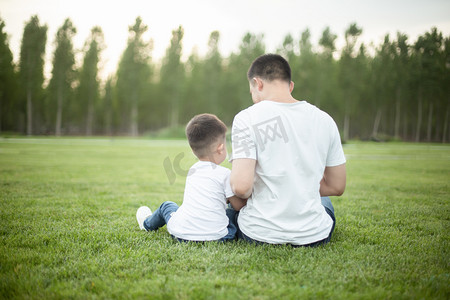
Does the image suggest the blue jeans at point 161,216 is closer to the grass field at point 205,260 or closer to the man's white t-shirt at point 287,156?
the grass field at point 205,260

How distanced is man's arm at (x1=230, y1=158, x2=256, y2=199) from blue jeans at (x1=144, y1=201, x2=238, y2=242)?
697 mm

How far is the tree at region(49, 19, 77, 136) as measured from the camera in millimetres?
40781

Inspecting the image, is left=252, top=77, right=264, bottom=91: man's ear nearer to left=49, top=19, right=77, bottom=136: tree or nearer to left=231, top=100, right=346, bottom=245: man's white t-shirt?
left=231, top=100, right=346, bottom=245: man's white t-shirt

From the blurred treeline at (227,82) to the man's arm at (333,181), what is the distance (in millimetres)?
41998

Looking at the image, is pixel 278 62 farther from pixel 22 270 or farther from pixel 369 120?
pixel 369 120

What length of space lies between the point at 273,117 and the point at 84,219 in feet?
9.55

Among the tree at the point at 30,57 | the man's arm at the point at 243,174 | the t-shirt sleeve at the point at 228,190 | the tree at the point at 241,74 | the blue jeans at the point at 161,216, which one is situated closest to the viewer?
the man's arm at the point at 243,174

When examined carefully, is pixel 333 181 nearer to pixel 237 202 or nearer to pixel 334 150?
pixel 334 150

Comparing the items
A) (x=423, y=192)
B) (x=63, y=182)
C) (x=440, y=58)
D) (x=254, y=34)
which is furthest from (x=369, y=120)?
(x=63, y=182)

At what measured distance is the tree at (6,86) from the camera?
3559 centimetres

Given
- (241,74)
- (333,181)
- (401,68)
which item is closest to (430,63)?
(401,68)

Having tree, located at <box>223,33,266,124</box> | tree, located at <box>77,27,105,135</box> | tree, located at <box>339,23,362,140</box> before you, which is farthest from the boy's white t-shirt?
tree, located at <box>77,27,105,135</box>

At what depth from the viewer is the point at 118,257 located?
2.45m

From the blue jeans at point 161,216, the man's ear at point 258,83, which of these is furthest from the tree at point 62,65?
the man's ear at point 258,83
